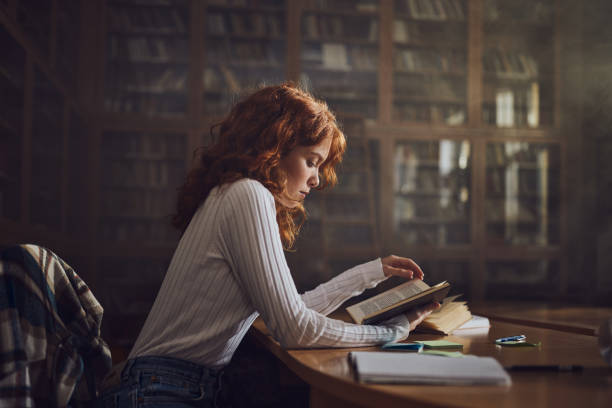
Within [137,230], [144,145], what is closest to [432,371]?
[137,230]

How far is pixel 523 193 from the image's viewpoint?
4531 mm

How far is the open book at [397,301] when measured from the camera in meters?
1.08

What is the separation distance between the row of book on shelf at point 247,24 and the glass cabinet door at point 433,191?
4.37 feet

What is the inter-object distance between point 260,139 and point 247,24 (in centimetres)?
335

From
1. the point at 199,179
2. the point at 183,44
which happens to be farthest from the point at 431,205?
the point at 199,179

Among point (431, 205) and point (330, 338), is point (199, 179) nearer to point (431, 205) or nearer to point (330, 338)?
point (330, 338)

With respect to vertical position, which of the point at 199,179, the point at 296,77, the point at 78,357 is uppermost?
the point at 296,77

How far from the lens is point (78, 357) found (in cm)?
93

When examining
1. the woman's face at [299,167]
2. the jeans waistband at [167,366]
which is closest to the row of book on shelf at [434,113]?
the woman's face at [299,167]

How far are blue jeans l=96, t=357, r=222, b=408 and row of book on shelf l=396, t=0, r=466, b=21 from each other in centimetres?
403

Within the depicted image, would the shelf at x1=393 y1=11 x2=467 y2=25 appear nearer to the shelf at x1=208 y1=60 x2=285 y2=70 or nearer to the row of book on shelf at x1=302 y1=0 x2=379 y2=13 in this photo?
the row of book on shelf at x1=302 y1=0 x2=379 y2=13

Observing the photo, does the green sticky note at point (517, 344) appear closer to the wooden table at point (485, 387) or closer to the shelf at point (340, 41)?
the wooden table at point (485, 387)

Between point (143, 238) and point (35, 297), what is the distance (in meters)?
3.24

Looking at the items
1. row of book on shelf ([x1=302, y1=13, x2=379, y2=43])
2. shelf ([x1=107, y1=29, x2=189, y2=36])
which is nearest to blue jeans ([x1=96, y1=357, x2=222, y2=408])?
shelf ([x1=107, y1=29, x2=189, y2=36])
